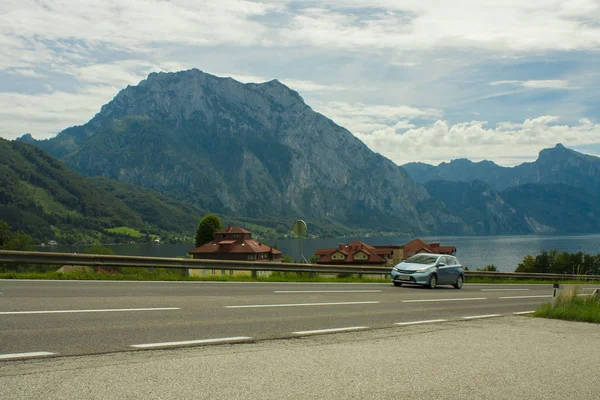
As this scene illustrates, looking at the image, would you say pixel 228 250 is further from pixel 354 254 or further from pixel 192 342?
pixel 192 342

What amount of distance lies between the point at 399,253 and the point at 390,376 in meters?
115

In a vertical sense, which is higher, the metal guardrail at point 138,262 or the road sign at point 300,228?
the road sign at point 300,228

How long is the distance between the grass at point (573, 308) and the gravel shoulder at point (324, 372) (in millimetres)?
4866

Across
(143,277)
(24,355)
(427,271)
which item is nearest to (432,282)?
(427,271)

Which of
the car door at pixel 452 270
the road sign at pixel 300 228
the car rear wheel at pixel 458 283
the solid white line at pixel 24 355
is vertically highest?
the road sign at pixel 300 228

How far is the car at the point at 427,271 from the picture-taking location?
1001 inches

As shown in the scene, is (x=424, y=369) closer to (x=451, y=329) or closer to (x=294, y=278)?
(x=451, y=329)

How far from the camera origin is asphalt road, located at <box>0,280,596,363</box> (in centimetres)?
833

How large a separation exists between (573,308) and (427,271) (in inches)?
427

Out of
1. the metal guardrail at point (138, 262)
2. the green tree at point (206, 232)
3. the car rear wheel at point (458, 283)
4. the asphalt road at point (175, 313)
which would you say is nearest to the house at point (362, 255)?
the green tree at point (206, 232)

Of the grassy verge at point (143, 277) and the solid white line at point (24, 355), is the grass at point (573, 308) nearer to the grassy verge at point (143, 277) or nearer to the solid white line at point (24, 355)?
the grassy verge at point (143, 277)

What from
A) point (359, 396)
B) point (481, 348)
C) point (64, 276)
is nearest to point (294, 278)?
point (64, 276)

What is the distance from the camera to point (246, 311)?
12.7m

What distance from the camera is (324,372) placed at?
6781 millimetres
